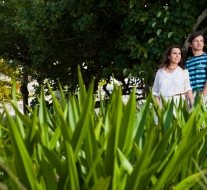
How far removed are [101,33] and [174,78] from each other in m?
8.67

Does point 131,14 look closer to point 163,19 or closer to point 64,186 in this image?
point 163,19

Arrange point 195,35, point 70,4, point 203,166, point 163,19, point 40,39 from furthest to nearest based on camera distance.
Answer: point 40,39, point 70,4, point 163,19, point 195,35, point 203,166

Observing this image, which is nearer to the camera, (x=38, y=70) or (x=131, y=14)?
(x=131, y=14)

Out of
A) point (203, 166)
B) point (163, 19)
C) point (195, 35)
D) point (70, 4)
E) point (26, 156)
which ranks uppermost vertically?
point (70, 4)

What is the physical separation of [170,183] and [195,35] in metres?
4.20

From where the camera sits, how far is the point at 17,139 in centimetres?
132

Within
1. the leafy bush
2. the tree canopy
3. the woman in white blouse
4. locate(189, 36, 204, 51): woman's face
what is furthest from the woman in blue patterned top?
the tree canopy

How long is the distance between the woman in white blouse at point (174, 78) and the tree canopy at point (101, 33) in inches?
196

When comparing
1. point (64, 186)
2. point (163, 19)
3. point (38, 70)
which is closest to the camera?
point (64, 186)

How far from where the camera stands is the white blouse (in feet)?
18.5

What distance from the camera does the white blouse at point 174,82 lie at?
5637 mm

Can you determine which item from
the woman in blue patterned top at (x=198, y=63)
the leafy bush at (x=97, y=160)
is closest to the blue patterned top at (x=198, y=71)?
the woman in blue patterned top at (x=198, y=63)

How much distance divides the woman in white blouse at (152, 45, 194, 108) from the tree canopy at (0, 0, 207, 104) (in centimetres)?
499

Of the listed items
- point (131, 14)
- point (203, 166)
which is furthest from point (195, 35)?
point (131, 14)
